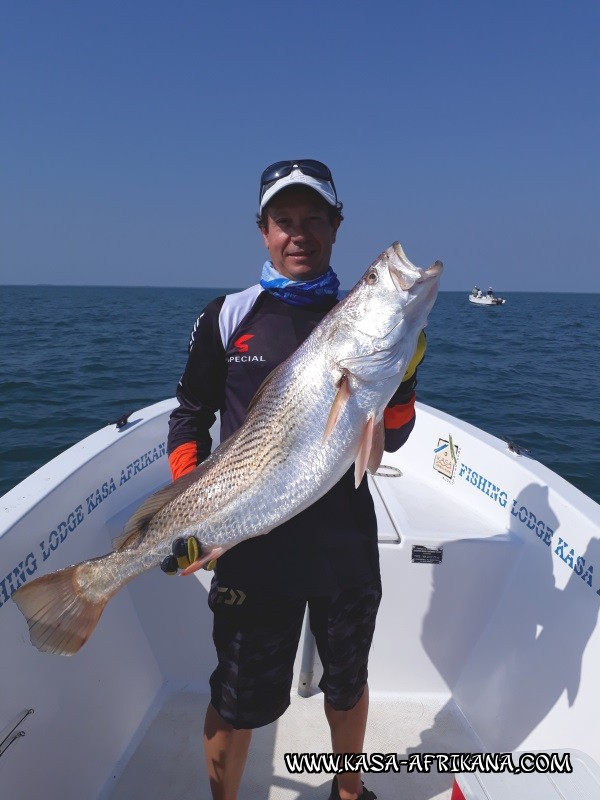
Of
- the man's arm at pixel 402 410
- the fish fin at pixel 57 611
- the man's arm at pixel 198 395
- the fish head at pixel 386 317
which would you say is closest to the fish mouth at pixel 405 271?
the fish head at pixel 386 317

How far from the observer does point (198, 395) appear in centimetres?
266

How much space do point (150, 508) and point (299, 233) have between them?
1.46 metres

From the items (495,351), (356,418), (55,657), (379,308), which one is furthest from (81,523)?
(495,351)

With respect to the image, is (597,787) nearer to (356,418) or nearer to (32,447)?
(356,418)

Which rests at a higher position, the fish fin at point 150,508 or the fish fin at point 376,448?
the fish fin at point 376,448

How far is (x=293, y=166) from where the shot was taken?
251cm

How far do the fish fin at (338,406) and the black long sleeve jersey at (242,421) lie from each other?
1.10 feet

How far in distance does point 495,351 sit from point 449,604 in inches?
854

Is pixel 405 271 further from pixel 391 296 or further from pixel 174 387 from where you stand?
pixel 174 387

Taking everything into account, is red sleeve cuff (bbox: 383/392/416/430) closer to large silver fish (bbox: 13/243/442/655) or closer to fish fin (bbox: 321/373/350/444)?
large silver fish (bbox: 13/243/442/655)

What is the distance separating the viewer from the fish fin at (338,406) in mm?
2254

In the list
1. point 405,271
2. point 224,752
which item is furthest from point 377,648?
point 405,271

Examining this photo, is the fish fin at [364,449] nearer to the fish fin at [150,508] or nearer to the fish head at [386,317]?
the fish head at [386,317]

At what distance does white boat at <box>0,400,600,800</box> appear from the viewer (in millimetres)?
2850
